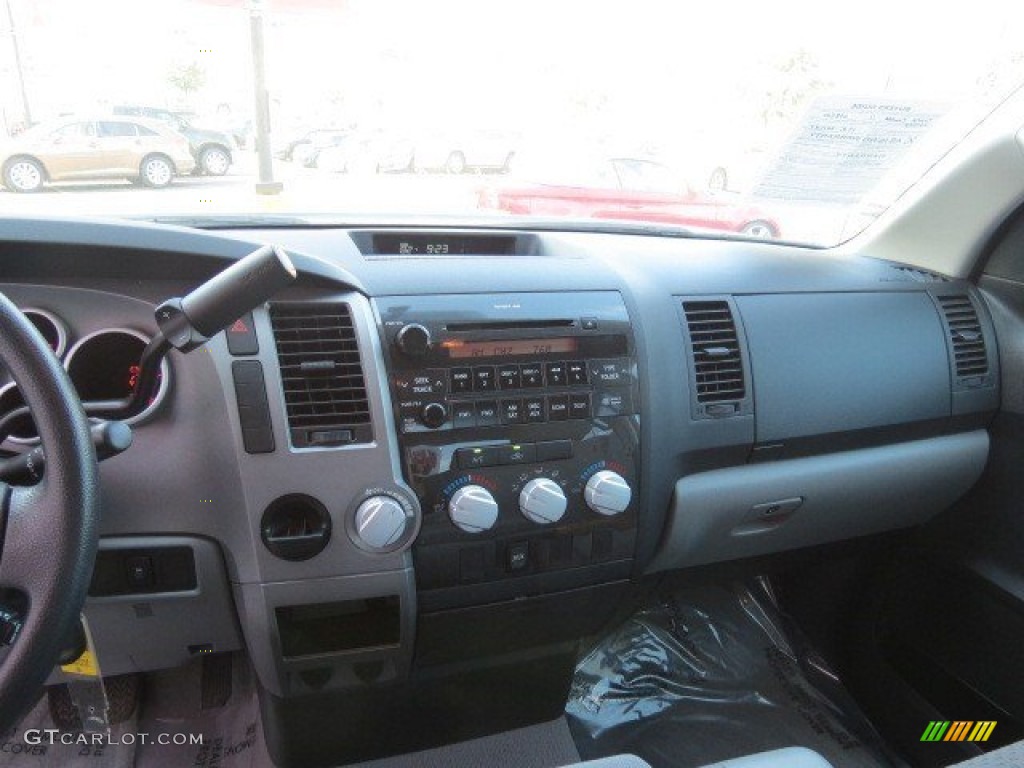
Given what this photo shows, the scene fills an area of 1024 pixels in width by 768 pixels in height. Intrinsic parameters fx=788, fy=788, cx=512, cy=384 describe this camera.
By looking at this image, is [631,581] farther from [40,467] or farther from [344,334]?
[40,467]

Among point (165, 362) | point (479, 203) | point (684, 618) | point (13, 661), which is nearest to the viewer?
point (13, 661)

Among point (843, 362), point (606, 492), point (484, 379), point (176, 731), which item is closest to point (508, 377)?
point (484, 379)

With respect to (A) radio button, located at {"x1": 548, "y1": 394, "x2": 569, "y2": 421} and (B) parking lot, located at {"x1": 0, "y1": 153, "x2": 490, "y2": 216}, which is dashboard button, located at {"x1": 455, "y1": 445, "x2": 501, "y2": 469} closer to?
(A) radio button, located at {"x1": 548, "y1": 394, "x2": 569, "y2": 421}

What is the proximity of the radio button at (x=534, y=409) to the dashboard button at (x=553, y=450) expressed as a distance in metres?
0.04

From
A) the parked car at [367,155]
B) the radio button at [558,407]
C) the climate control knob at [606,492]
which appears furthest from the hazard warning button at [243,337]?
the parked car at [367,155]

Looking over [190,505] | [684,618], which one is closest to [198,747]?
[190,505]

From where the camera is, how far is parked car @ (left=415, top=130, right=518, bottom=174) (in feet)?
6.35

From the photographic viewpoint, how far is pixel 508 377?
1392mm

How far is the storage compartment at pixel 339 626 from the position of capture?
1.38 m

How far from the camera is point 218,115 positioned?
1711 mm

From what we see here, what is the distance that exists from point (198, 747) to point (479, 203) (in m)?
1.45

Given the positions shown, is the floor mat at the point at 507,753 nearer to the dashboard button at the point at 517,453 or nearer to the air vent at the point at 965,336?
the dashboard button at the point at 517,453

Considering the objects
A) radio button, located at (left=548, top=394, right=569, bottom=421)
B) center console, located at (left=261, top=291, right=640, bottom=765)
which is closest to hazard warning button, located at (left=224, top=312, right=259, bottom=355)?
center console, located at (left=261, top=291, right=640, bottom=765)

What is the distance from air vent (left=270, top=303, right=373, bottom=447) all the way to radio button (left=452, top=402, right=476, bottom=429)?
0.15 metres
